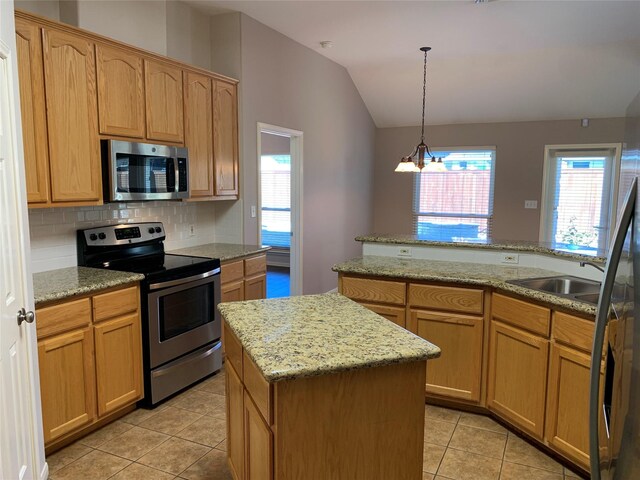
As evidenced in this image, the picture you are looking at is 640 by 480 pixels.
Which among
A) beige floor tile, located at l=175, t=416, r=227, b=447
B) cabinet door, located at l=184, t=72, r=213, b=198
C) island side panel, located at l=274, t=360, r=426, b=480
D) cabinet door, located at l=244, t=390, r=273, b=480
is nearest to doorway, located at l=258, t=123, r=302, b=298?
cabinet door, located at l=184, t=72, r=213, b=198

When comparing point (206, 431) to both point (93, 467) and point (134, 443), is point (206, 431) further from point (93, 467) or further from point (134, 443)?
point (93, 467)

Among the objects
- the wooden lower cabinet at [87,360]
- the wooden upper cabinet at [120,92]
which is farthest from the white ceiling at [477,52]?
the wooden lower cabinet at [87,360]

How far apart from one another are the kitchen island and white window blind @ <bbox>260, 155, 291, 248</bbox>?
5.57 metres

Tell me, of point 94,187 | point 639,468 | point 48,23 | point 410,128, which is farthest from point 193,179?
point 410,128

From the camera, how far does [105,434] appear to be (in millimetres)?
2689

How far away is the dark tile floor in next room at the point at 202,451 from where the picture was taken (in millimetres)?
2340

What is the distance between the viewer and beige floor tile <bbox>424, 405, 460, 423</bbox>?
291cm

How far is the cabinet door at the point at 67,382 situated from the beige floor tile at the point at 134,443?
0.19 m

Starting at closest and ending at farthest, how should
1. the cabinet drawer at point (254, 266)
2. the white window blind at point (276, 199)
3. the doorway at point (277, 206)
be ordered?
the cabinet drawer at point (254, 266) < the doorway at point (277, 206) < the white window blind at point (276, 199)

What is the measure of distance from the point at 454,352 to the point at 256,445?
65.1 inches

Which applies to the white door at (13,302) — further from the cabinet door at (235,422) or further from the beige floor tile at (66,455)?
the cabinet door at (235,422)

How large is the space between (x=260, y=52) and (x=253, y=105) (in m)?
0.50

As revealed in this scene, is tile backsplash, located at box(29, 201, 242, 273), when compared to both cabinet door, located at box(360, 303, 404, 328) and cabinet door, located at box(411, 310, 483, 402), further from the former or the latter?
cabinet door, located at box(411, 310, 483, 402)

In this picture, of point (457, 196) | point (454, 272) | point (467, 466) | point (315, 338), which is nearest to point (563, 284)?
point (454, 272)
